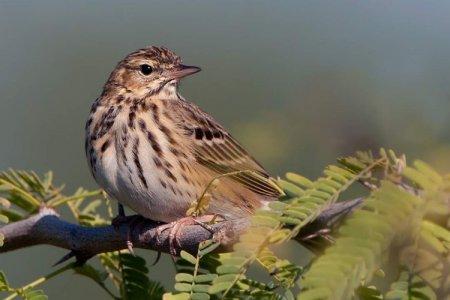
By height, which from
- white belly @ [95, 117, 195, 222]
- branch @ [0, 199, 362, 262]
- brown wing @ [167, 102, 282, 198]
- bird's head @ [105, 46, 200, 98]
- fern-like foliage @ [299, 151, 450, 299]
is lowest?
fern-like foliage @ [299, 151, 450, 299]

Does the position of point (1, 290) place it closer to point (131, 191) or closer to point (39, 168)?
point (131, 191)

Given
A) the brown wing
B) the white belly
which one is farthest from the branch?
the brown wing

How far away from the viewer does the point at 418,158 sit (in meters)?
2.23

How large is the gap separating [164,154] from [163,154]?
1 cm

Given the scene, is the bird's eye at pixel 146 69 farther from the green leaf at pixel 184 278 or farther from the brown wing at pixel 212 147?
the green leaf at pixel 184 278

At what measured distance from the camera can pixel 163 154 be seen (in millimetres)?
5594

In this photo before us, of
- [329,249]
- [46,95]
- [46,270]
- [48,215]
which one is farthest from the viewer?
[46,95]

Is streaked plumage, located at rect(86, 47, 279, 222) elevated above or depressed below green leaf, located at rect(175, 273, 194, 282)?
above

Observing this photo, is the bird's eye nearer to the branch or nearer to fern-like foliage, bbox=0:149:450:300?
the branch

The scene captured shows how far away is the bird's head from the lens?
21.1 feet

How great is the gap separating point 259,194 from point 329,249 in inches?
126

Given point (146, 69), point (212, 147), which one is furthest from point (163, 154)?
point (146, 69)

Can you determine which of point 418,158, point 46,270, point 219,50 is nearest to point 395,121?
point 418,158

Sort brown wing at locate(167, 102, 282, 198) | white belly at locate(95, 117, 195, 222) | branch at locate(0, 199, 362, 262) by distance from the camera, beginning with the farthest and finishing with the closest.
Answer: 1. brown wing at locate(167, 102, 282, 198)
2. white belly at locate(95, 117, 195, 222)
3. branch at locate(0, 199, 362, 262)
